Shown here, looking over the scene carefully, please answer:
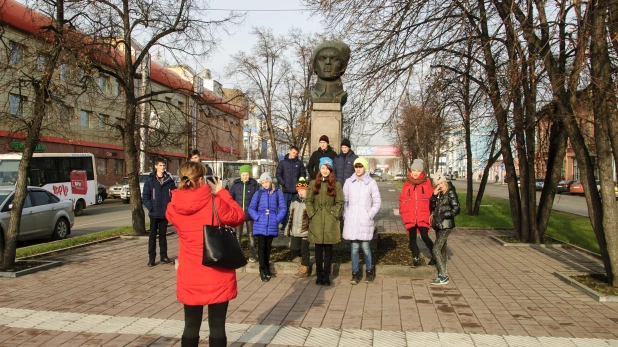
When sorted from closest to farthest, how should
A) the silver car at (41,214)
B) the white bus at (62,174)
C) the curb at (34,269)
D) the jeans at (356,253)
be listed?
the jeans at (356,253) → the curb at (34,269) → the silver car at (41,214) → the white bus at (62,174)

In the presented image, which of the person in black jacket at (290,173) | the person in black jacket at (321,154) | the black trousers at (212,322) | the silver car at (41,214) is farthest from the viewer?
the silver car at (41,214)

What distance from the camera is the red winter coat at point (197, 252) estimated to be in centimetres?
386

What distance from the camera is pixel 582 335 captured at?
5312 mm

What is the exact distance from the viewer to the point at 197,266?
3900 mm

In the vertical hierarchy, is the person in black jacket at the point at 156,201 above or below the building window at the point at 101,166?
below

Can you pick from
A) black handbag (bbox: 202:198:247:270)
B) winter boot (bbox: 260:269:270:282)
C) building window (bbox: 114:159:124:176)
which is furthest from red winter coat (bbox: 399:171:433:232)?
building window (bbox: 114:159:124:176)

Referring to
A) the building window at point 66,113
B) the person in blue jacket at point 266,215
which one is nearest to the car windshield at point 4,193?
the building window at point 66,113

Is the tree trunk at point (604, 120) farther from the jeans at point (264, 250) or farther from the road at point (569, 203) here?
the road at point (569, 203)

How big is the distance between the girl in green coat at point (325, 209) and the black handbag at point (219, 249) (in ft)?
11.3

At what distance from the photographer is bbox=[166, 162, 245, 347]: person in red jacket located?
12.7ft

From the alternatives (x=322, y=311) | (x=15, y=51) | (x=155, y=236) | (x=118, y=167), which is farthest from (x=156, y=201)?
(x=118, y=167)

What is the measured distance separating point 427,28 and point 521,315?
6317 millimetres

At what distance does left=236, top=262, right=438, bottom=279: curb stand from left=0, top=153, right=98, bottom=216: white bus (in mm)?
17533

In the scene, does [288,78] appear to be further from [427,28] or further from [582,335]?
[582,335]
